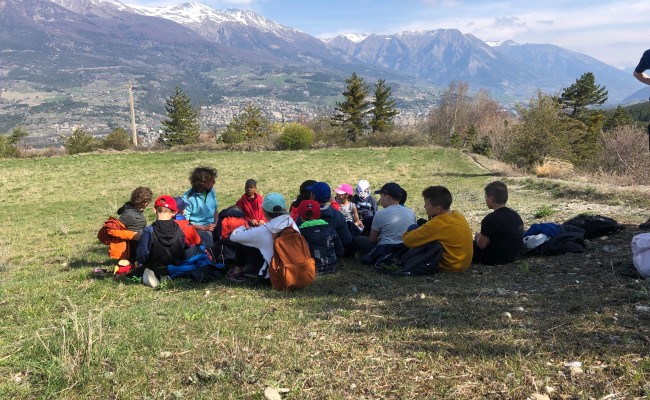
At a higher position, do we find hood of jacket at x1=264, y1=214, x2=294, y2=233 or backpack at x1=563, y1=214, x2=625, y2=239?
hood of jacket at x1=264, y1=214, x2=294, y2=233

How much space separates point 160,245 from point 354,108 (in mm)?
57319

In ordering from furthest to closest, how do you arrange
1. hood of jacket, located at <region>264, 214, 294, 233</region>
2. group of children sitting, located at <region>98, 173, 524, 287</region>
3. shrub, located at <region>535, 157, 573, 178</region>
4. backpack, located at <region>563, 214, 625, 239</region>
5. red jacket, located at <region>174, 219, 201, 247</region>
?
shrub, located at <region>535, 157, 573, 178</region>, backpack, located at <region>563, 214, 625, 239</region>, red jacket, located at <region>174, 219, 201, 247</region>, group of children sitting, located at <region>98, 173, 524, 287</region>, hood of jacket, located at <region>264, 214, 294, 233</region>

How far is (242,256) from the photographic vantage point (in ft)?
18.7

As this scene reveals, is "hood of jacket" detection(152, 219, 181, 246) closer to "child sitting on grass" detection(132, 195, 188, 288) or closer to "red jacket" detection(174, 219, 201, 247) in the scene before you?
"child sitting on grass" detection(132, 195, 188, 288)

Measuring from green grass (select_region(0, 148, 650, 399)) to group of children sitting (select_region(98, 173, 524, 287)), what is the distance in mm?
288

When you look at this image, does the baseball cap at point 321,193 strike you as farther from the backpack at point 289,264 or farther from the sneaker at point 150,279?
the sneaker at point 150,279

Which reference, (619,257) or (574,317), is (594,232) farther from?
(574,317)

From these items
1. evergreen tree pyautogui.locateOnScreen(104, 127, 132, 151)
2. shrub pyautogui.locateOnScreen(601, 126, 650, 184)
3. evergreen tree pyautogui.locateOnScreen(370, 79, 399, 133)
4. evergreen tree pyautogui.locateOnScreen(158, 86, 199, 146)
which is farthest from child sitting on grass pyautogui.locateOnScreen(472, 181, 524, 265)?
evergreen tree pyautogui.locateOnScreen(158, 86, 199, 146)

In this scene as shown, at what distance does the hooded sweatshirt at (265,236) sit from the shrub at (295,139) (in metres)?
38.4

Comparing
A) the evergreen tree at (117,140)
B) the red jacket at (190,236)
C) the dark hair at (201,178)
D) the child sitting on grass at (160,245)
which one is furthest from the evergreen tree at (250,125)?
the child sitting on grass at (160,245)

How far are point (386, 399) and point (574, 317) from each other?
202 centimetres

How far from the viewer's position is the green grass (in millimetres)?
2863

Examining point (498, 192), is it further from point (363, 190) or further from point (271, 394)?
point (271, 394)

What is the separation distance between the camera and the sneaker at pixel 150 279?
568cm
